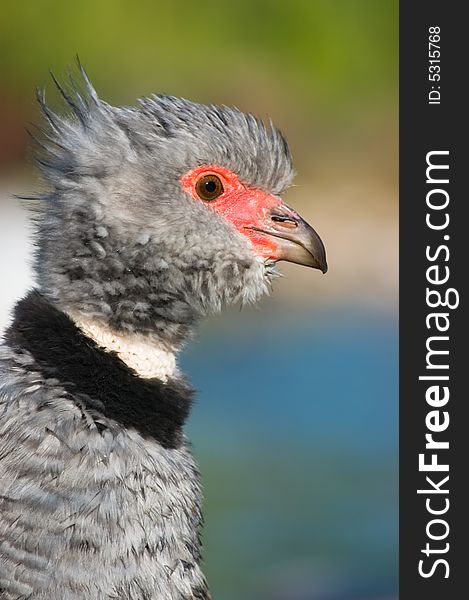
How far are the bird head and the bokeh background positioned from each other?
317cm

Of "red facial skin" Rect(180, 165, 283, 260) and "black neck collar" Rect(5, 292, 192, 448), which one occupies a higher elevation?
"red facial skin" Rect(180, 165, 283, 260)

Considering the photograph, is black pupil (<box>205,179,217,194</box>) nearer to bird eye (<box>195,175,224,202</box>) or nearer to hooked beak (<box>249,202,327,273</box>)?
bird eye (<box>195,175,224,202</box>)

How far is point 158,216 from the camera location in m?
2.23

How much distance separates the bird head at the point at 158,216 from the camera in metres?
2.16

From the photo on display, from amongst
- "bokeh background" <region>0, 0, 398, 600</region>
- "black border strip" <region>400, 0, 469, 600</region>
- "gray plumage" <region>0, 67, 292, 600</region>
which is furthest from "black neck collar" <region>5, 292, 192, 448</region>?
"bokeh background" <region>0, 0, 398, 600</region>

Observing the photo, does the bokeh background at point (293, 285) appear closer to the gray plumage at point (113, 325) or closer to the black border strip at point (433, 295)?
the black border strip at point (433, 295)

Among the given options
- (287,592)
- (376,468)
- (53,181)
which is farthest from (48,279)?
(376,468)

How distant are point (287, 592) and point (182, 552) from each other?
340cm

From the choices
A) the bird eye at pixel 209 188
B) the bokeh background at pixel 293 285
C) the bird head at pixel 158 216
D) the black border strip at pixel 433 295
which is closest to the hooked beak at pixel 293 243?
the bird head at pixel 158 216

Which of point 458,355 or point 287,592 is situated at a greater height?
point 458,355

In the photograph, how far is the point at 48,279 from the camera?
218cm

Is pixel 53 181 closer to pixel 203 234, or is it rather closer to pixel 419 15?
pixel 203 234

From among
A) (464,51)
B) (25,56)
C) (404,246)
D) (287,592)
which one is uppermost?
(25,56)

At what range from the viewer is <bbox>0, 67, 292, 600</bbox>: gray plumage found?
204 centimetres
